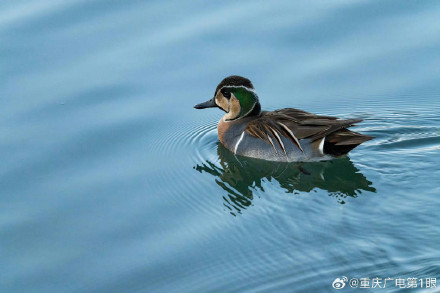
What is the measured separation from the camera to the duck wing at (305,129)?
9.23 m

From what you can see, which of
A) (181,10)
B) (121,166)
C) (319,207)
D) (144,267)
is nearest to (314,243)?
(319,207)

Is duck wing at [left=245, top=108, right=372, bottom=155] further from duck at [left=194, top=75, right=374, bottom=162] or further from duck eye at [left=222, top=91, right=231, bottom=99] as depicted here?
duck eye at [left=222, top=91, right=231, bottom=99]

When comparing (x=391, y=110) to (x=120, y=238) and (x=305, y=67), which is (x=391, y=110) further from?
(x=120, y=238)

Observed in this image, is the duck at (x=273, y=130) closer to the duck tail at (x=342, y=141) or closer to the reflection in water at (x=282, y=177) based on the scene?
the duck tail at (x=342, y=141)

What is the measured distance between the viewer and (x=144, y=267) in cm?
720

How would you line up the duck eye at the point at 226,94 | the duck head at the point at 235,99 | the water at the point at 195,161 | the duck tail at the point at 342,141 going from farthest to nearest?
1. the duck eye at the point at 226,94
2. the duck head at the point at 235,99
3. the duck tail at the point at 342,141
4. the water at the point at 195,161

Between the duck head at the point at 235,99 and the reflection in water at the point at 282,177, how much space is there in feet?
2.13

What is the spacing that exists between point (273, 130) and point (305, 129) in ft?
1.47

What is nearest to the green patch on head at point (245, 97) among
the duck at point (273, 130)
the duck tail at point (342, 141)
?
the duck at point (273, 130)

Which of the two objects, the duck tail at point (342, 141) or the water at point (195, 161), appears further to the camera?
the duck tail at point (342, 141)

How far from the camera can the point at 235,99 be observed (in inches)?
403

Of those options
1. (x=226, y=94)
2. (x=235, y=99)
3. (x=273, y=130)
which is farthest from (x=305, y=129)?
(x=226, y=94)

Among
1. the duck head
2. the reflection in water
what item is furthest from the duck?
the reflection in water

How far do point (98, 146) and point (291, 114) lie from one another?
2.54 m
